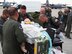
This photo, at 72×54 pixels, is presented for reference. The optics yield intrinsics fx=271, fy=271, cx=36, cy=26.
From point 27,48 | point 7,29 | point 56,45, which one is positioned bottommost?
point 56,45

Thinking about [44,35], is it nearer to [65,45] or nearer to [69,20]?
[65,45]

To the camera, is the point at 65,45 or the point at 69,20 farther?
the point at 69,20

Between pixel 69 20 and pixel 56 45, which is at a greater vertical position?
pixel 56 45

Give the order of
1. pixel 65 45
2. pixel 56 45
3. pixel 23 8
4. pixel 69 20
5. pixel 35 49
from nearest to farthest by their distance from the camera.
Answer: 1. pixel 35 49
2. pixel 56 45
3. pixel 23 8
4. pixel 65 45
5. pixel 69 20

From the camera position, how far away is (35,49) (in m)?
5.28

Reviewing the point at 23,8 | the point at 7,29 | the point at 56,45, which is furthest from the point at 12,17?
the point at 23,8

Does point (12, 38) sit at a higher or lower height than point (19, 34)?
lower

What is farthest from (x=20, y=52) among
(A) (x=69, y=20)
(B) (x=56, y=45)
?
(A) (x=69, y=20)

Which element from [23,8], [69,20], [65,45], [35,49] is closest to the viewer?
[35,49]

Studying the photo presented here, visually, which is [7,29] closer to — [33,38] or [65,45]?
[33,38]

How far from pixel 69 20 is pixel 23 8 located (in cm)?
843

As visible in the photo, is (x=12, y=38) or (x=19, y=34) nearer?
(x=19, y=34)

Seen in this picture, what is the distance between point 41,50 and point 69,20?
1105 centimetres

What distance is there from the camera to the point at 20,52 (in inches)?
217
